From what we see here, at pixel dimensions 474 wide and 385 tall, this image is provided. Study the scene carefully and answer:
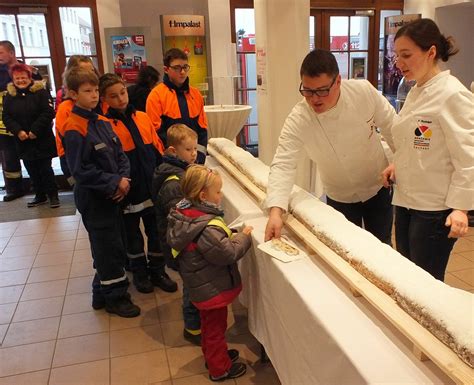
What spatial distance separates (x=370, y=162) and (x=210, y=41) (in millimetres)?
4713

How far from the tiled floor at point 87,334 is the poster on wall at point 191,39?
3465mm

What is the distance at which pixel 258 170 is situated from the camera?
2414 millimetres

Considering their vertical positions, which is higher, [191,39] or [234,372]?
[191,39]

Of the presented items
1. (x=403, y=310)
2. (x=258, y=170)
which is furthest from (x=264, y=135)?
(x=403, y=310)

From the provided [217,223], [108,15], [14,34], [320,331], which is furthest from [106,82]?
[14,34]

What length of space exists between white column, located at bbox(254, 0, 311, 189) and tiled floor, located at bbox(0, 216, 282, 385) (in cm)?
181

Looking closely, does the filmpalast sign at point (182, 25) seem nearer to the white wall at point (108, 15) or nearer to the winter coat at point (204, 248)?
the white wall at point (108, 15)

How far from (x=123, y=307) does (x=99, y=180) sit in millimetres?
787

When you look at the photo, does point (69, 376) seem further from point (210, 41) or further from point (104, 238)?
point (210, 41)

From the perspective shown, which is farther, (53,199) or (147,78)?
(53,199)

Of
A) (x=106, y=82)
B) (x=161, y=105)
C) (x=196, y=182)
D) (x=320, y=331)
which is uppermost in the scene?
(x=106, y=82)

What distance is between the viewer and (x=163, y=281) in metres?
2.80

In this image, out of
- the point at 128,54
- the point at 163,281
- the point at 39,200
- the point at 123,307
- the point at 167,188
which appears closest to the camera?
the point at 167,188

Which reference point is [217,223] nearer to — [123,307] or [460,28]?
[123,307]
